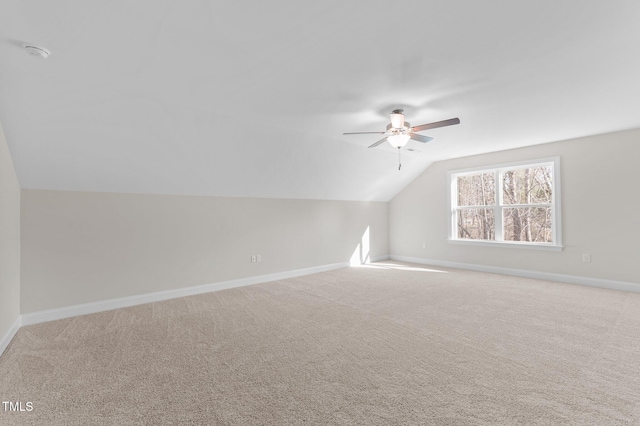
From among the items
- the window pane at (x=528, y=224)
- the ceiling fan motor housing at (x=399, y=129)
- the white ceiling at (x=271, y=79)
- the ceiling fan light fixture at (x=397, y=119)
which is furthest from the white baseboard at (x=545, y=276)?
the ceiling fan light fixture at (x=397, y=119)

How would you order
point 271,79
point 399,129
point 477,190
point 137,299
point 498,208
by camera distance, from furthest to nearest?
1. point 477,190
2. point 498,208
3. point 137,299
4. point 399,129
5. point 271,79

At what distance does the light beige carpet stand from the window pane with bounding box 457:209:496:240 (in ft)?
6.91

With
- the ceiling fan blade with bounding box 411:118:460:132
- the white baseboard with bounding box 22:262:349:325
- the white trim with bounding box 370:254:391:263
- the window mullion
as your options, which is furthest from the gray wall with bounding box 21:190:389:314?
the window mullion

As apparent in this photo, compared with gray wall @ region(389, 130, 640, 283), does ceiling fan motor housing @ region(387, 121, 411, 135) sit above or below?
above

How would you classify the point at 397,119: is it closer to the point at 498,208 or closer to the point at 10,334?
the point at 498,208

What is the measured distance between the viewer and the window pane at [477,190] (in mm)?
5941

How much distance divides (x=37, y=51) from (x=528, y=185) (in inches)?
265

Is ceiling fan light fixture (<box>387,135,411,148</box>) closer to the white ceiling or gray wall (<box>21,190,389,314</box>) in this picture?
the white ceiling

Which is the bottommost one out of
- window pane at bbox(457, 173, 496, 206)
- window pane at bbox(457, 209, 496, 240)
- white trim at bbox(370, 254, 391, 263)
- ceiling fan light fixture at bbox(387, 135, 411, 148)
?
white trim at bbox(370, 254, 391, 263)

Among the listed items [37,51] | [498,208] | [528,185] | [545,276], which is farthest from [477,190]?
[37,51]

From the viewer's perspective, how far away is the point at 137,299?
3.93 metres

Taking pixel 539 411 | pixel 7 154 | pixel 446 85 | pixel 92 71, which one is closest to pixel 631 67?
pixel 446 85

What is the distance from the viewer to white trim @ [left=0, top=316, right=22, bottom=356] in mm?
2584

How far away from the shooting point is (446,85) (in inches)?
108
